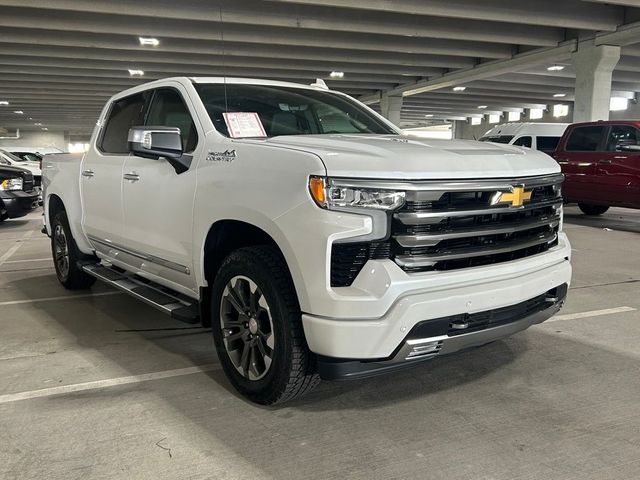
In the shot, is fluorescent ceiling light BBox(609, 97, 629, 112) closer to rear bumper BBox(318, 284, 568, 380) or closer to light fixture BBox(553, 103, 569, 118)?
light fixture BBox(553, 103, 569, 118)

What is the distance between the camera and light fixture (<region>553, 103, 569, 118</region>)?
33719 millimetres

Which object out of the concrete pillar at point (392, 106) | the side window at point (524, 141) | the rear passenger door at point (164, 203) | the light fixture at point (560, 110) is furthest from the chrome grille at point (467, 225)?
the light fixture at point (560, 110)

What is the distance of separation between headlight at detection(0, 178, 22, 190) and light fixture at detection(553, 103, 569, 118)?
31096 mm

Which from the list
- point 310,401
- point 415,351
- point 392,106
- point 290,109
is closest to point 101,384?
point 310,401

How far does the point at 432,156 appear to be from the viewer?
269cm

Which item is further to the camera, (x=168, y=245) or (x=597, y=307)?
(x=597, y=307)

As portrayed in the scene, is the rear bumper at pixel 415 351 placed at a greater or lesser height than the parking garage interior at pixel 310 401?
greater

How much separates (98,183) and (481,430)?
3.46m

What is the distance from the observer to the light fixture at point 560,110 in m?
33.7

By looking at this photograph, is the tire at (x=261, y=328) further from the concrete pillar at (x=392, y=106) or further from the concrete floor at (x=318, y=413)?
the concrete pillar at (x=392, y=106)

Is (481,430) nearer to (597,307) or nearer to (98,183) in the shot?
(597,307)

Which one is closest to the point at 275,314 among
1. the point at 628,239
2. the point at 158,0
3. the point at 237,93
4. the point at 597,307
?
the point at 237,93

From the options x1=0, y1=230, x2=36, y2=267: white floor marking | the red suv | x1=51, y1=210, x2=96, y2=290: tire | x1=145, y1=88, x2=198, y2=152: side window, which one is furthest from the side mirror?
the red suv

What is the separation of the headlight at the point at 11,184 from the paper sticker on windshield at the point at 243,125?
896 centimetres
